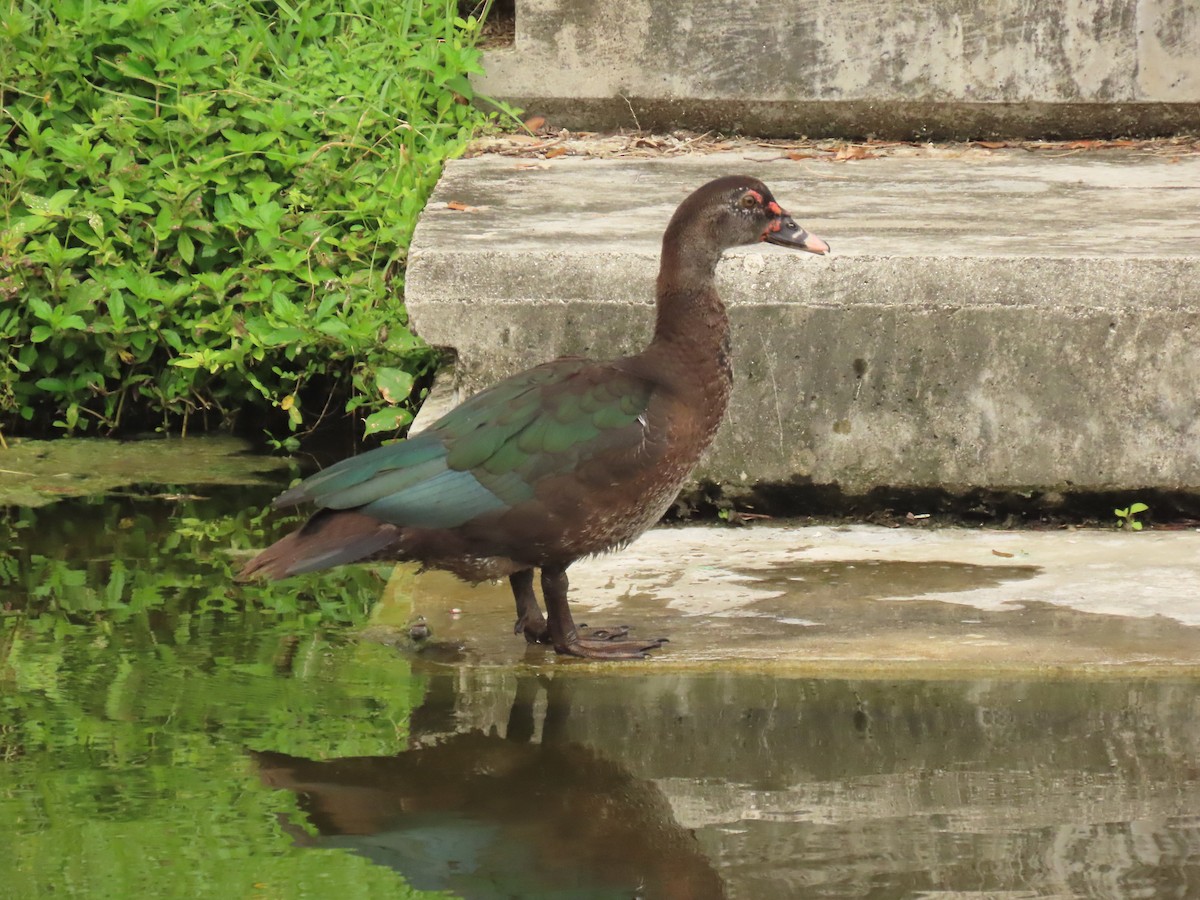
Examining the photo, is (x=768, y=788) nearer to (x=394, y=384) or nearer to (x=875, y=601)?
(x=875, y=601)

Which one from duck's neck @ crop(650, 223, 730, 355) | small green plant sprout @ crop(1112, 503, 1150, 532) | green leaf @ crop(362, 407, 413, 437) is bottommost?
small green plant sprout @ crop(1112, 503, 1150, 532)

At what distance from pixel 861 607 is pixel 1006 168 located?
2.71m

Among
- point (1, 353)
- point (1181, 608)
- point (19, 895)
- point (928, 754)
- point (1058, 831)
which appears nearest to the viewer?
point (19, 895)

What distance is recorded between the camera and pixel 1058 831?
3.31 meters

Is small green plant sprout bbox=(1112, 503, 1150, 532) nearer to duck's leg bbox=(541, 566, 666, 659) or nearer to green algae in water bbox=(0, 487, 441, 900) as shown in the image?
duck's leg bbox=(541, 566, 666, 659)

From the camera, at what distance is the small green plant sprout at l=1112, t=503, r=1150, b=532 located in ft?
17.0

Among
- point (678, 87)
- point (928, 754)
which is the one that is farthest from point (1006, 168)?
point (928, 754)

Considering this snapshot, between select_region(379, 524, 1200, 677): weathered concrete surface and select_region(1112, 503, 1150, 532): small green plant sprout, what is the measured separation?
8cm

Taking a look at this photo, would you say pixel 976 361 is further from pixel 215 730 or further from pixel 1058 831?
pixel 215 730

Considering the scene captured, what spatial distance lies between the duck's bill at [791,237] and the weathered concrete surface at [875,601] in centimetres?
89

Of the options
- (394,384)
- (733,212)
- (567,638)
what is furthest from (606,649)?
(394,384)

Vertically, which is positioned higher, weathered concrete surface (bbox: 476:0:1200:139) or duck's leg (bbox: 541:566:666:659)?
weathered concrete surface (bbox: 476:0:1200:139)

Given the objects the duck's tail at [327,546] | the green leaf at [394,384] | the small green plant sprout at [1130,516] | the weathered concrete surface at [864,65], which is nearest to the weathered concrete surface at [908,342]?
the small green plant sprout at [1130,516]

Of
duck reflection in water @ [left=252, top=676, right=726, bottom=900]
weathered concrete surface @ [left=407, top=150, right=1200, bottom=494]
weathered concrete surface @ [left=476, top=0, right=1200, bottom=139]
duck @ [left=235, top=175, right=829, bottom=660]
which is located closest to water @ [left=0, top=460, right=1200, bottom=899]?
duck reflection in water @ [left=252, top=676, right=726, bottom=900]
